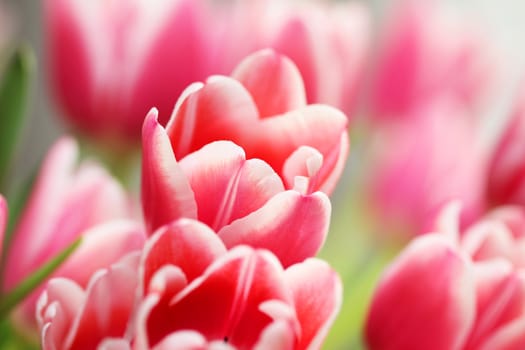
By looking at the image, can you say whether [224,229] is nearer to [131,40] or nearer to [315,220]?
[315,220]

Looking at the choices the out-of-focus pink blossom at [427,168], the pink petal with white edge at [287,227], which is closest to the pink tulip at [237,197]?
the pink petal with white edge at [287,227]

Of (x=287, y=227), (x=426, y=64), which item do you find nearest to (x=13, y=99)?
(x=287, y=227)

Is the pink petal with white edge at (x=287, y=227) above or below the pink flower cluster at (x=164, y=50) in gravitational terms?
below

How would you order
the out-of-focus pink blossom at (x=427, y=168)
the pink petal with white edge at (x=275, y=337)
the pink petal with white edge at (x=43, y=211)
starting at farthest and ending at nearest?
1. the out-of-focus pink blossom at (x=427, y=168)
2. the pink petal with white edge at (x=43, y=211)
3. the pink petal with white edge at (x=275, y=337)

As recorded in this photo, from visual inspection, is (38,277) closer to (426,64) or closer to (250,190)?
(250,190)

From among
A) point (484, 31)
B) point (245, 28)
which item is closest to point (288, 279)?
point (245, 28)

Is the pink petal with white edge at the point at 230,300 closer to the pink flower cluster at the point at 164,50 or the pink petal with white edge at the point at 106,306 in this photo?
the pink petal with white edge at the point at 106,306
